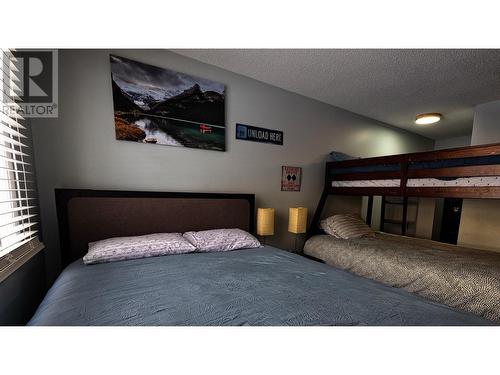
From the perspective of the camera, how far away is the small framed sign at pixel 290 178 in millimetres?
2531

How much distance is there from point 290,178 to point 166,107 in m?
1.68

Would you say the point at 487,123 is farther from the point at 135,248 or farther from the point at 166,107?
the point at 135,248

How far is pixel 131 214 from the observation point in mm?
1628

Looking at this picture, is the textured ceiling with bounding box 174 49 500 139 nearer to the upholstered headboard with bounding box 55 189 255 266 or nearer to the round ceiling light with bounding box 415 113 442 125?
the round ceiling light with bounding box 415 113 442 125

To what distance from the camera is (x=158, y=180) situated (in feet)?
5.96

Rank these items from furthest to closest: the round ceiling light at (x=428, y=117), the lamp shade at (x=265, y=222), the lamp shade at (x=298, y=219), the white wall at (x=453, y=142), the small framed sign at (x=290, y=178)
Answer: the white wall at (x=453, y=142) → the round ceiling light at (x=428, y=117) → the small framed sign at (x=290, y=178) → the lamp shade at (x=298, y=219) → the lamp shade at (x=265, y=222)

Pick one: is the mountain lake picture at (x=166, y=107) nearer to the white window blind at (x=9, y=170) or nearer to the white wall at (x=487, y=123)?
the white window blind at (x=9, y=170)

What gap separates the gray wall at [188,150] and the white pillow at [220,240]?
1.67ft

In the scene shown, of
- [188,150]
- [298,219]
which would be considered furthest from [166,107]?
[298,219]

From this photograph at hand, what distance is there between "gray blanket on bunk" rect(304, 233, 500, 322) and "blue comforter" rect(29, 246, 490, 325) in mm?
622

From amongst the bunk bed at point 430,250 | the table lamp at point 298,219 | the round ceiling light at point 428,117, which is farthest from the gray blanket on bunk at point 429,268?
the round ceiling light at point 428,117
